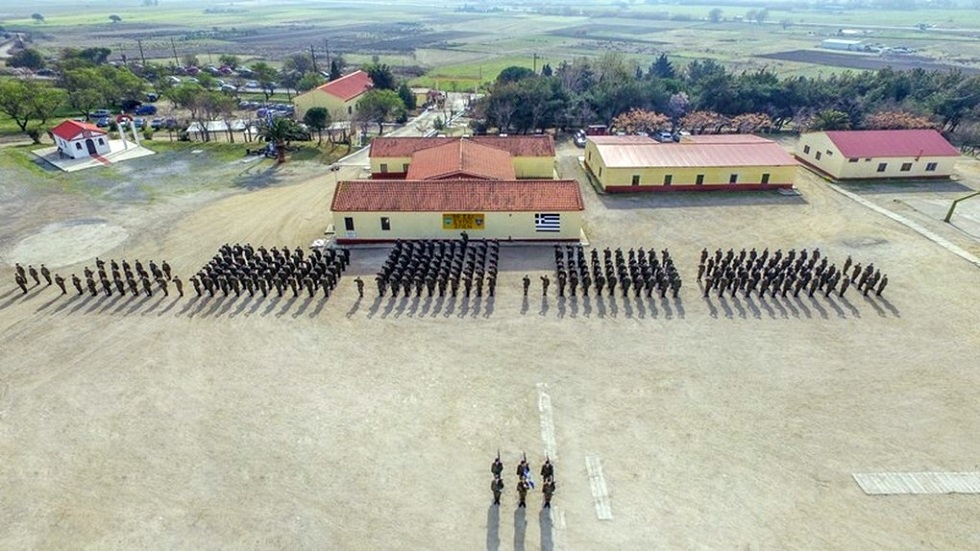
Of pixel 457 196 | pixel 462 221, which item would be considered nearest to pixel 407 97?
pixel 457 196

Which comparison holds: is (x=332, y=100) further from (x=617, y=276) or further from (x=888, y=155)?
(x=888, y=155)

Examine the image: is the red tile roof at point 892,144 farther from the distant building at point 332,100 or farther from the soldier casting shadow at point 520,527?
the distant building at point 332,100

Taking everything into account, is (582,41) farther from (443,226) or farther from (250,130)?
(443,226)

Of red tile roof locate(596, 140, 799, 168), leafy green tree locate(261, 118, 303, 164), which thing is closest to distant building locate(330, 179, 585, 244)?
red tile roof locate(596, 140, 799, 168)

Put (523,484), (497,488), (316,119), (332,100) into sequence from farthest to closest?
(332,100) < (316,119) < (497,488) < (523,484)

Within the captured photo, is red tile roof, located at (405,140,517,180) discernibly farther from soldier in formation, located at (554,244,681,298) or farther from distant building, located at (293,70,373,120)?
distant building, located at (293,70,373,120)

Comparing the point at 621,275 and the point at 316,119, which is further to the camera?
the point at 316,119

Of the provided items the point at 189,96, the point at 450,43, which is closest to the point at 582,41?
the point at 450,43
